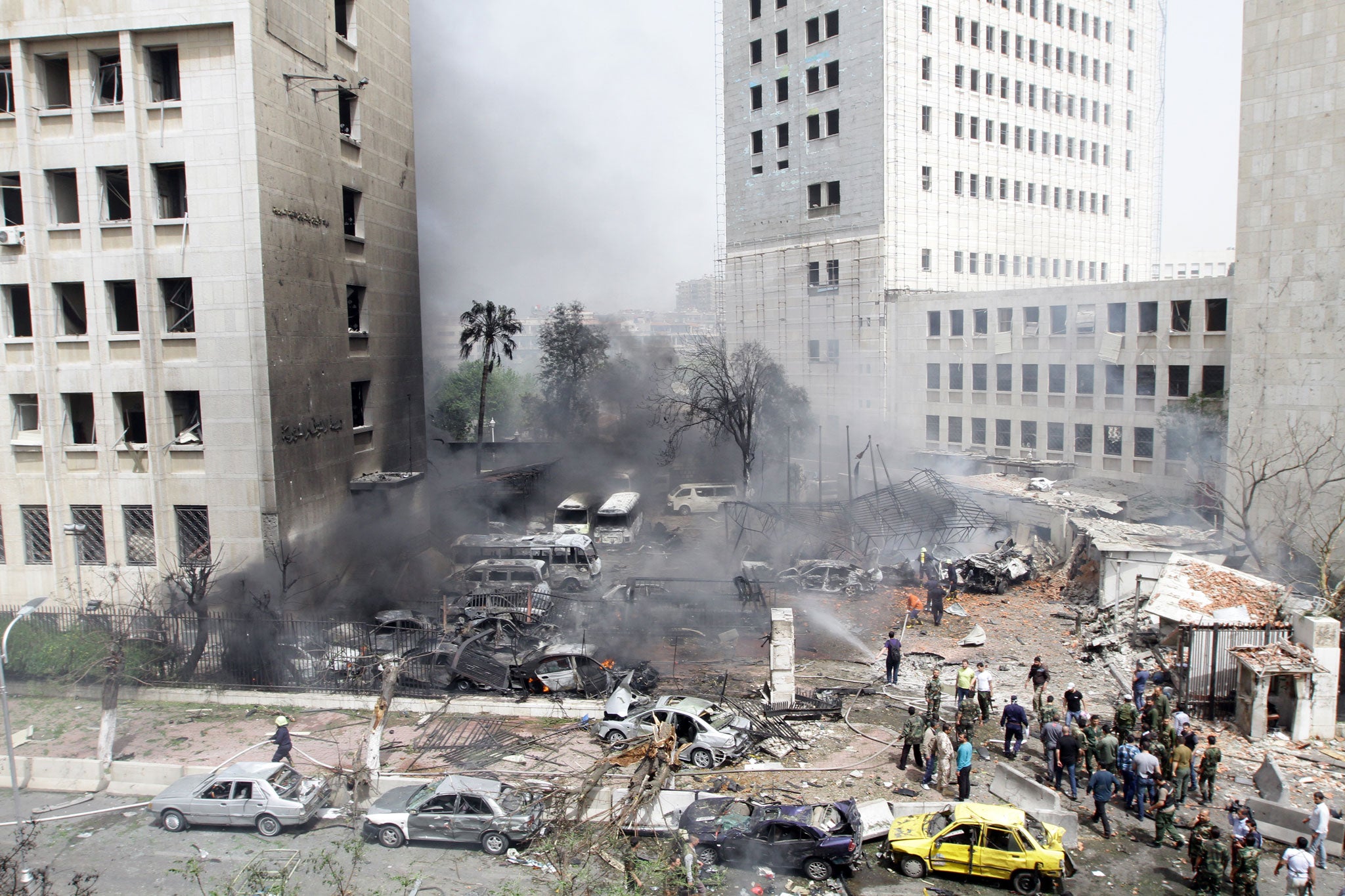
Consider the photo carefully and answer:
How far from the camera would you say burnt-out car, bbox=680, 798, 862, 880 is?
1166 centimetres

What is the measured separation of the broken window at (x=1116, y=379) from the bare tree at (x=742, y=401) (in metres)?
13.8

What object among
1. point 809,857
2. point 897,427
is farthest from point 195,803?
point 897,427

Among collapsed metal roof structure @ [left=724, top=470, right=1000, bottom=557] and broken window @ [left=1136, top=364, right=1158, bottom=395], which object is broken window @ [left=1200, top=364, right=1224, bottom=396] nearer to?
broken window @ [left=1136, top=364, right=1158, bottom=395]

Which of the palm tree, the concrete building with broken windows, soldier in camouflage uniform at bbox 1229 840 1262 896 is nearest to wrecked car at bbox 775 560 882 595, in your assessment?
the concrete building with broken windows

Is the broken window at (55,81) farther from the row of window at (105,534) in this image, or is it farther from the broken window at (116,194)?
the row of window at (105,534)

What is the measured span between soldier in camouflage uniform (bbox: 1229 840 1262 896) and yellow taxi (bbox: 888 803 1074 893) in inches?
71.8

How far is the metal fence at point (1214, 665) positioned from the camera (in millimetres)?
16312

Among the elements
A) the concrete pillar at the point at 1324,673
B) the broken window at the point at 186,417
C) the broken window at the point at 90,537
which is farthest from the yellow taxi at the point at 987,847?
the broken window at the point at 90,537

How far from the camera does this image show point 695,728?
1486 cm

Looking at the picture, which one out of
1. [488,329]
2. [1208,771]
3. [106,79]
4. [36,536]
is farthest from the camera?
[488,329]

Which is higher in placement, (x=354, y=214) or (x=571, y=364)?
(x=354, y=214)

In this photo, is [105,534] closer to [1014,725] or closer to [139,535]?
[139,535]

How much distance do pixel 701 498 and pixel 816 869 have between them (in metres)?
25.0

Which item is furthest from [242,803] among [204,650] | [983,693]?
[983,693]
